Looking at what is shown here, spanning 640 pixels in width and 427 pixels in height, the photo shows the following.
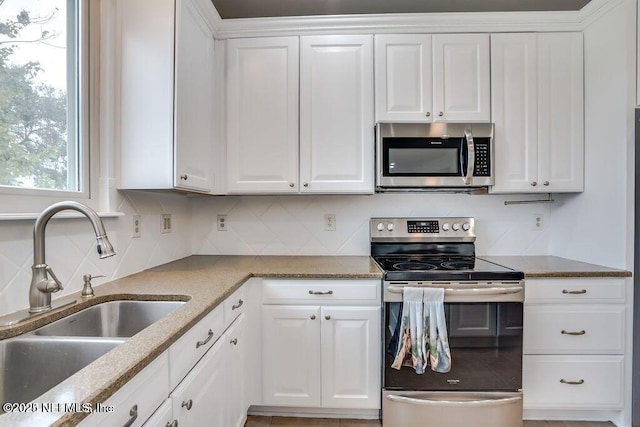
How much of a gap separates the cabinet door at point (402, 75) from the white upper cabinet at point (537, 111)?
410 mm

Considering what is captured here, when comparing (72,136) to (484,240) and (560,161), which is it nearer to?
(484,240)

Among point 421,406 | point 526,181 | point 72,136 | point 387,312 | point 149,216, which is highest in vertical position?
point 72,136

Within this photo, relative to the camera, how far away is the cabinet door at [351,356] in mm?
1789

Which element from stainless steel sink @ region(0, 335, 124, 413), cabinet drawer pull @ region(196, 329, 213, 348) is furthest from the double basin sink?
cabinet drawer pull @ region(196, 329, 213, 348)

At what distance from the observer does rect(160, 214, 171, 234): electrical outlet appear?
2.01m

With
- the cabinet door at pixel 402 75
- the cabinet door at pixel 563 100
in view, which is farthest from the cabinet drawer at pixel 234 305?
the cabinet door at pixel 563 100

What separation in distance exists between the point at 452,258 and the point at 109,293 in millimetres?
1928

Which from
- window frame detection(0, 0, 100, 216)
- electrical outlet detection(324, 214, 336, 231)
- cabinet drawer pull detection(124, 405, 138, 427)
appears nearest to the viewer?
cabinet drawer pull detection(124, 405, 138, 427)

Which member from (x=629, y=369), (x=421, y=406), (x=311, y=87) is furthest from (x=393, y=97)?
(x=629, y=369)

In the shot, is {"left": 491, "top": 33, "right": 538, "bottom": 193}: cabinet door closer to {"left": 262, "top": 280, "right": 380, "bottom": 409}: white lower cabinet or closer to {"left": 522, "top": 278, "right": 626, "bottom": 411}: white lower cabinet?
{"left": 522, "top": 278, "right": 626, "bottom": 411}: white lower cabinet

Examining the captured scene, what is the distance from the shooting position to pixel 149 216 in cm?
187

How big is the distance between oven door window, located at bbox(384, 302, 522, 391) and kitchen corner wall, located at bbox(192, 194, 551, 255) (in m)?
0.74

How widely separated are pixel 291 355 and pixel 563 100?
221 centimetres

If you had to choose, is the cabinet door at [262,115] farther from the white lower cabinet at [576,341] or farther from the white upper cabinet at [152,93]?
the white lower cabinet at [576,341]
